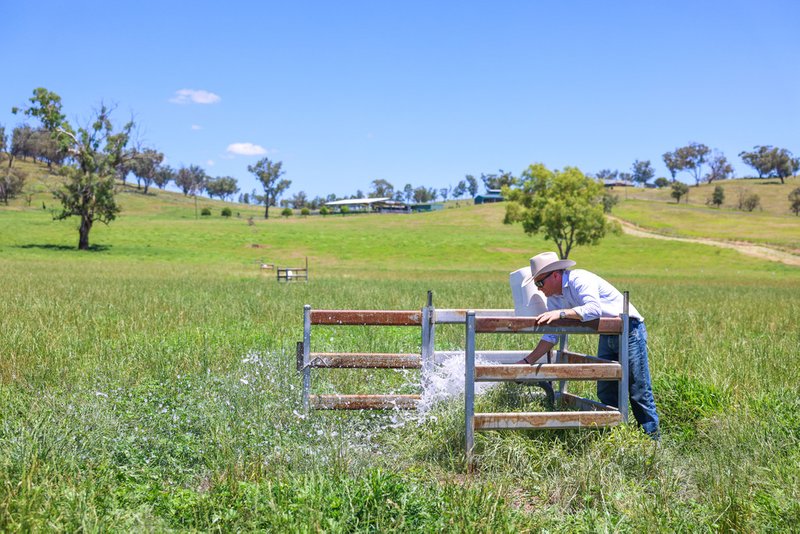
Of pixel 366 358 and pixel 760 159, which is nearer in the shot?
pixel 366 358

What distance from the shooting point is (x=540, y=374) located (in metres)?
5.97

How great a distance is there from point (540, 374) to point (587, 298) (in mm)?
879

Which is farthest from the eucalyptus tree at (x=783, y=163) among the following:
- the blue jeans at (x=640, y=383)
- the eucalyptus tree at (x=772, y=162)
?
the blue jeans at (x=640, y=383)

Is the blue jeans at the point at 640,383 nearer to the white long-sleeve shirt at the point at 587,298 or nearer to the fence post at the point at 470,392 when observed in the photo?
the white long-sleeve shirt at the point at 587,298

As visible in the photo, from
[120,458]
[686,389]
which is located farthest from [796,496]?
[120,458]

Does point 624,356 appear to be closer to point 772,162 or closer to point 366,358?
point 366,358

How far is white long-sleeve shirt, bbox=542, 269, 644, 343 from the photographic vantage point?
6.20m

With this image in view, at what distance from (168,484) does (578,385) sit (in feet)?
17.2

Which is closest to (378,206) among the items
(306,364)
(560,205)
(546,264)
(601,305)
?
(560,205)

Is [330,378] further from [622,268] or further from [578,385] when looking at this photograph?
[622,268]

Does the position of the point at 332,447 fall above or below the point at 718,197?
below

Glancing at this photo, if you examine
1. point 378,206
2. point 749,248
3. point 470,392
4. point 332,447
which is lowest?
point 749,248

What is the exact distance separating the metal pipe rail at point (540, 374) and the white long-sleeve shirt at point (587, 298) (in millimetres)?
152

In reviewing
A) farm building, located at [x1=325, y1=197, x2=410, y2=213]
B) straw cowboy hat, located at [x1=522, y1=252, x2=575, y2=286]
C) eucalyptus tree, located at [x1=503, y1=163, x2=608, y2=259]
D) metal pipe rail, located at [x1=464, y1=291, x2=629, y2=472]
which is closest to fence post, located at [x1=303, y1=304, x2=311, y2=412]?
metal pipe rail, located at [x1=464, y1=291, x2=629, y2=472]
